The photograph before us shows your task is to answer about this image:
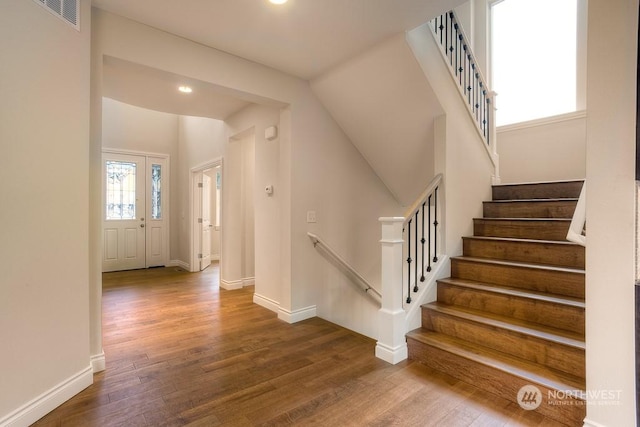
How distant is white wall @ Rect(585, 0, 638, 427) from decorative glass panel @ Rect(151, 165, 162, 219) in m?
6.98

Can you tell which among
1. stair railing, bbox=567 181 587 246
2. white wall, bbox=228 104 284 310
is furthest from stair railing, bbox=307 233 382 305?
stair railing, bbox=567 181 587 246

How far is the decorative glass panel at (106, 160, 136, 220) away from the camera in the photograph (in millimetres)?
6102

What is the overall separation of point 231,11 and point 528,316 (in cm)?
314

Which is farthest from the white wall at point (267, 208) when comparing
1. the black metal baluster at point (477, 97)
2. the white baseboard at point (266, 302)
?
the black metal baluster at point (477, 97)

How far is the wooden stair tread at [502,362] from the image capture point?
1.82 meters

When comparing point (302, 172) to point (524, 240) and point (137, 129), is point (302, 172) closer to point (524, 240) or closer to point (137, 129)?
point (524, 240)

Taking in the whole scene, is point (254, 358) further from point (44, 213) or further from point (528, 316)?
point (528, 316)

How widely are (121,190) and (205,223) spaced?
1.72 meters

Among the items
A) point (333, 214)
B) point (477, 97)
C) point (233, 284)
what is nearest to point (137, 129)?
point (233, 284)

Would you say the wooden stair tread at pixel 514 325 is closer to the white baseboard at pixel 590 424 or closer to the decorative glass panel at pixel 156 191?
the white baseboard at pixel 590 424

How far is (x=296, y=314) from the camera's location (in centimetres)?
338

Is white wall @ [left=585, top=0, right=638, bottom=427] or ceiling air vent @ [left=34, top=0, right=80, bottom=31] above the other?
ceiling air vent @ [left=34, top=0, right=80, bottom=31]

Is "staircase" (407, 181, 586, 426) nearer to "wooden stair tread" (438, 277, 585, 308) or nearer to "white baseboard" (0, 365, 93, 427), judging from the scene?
"wooden stair tread" (438, 277, 585, 308)

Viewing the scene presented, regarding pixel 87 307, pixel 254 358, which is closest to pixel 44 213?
pixel 87 307
